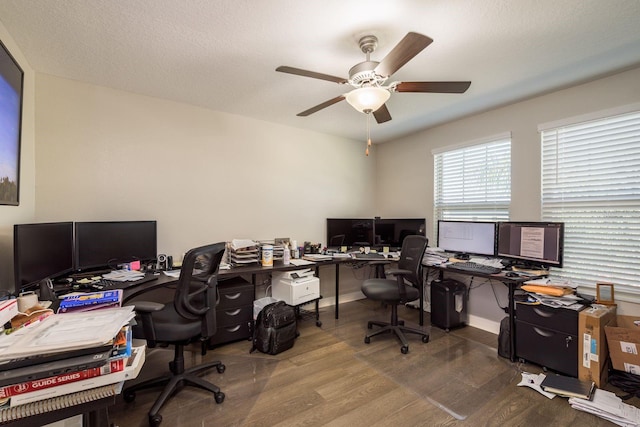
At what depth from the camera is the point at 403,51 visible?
160 centimetres

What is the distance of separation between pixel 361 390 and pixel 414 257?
54.6 inches

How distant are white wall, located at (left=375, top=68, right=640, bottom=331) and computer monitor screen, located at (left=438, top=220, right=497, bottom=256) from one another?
0.32 m

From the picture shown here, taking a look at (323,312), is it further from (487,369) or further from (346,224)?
(487,369)

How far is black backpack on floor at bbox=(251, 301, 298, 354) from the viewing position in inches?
104

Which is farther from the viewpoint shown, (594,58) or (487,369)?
(487,369)

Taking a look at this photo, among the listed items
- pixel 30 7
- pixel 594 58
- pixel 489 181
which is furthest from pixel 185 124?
pixel 594 58

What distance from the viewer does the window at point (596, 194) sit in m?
2.35

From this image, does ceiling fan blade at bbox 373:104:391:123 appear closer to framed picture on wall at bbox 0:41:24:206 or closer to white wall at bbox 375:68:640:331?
white wall at bbox 375:68:640:331

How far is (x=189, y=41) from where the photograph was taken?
1.97 m

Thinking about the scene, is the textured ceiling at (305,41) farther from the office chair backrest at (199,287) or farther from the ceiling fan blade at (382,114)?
the office chair backrest at (199,287)

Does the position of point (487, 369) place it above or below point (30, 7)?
below

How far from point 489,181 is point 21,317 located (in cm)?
395

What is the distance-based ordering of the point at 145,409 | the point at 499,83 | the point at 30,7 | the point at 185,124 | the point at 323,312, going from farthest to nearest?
1. the point at 323,312
2. the point at 185,124
3. the point at 499,83
4. the point at 145,409
5. the point at 30,7

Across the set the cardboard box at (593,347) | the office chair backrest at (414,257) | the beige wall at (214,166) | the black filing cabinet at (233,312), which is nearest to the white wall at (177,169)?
the beige wall at (214,166)
